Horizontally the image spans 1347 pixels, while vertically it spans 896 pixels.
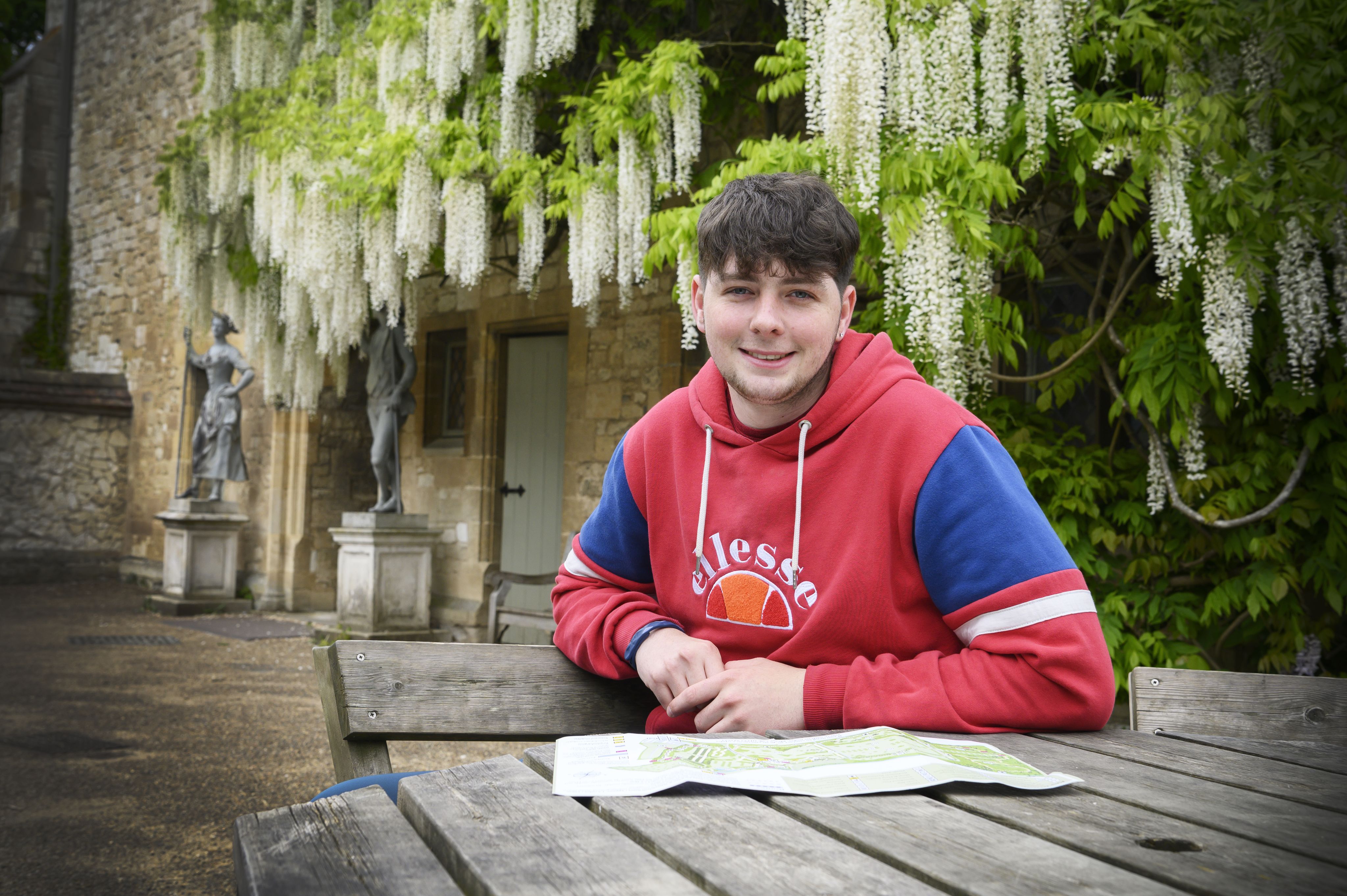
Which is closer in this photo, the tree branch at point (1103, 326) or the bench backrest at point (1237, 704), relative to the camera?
the bench backrest at point (1237, 704)

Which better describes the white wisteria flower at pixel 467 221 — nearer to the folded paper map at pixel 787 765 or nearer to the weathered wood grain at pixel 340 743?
the weathered wood grain at pixel 340 743

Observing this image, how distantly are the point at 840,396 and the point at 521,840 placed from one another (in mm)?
919

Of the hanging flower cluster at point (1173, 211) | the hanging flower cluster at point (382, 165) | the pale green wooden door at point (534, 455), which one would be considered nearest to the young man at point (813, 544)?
the hanging flower cluster at point (1173, 211)

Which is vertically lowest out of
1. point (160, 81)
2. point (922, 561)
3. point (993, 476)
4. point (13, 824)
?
point (13, 824)

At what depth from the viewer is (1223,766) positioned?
120 cm

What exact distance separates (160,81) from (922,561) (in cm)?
1359

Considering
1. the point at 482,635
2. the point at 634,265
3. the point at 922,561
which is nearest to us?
the point at 922,561

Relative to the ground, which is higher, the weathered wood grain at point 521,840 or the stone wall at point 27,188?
the stone wall at point 27,188

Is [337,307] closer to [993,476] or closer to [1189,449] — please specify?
[1189,449]

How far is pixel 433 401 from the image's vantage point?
30.0ft

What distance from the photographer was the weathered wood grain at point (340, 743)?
4.98 feet

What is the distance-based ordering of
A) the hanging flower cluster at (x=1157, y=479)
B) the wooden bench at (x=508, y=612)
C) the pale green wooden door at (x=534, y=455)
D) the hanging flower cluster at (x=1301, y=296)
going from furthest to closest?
the pale green wooden door at (x=534, y=455)
the wooden bench at (x=508, y=612)
the hanging flower cluster at (x=1157, y=479)
the hanging flower cluster at (x=1301, y=296)

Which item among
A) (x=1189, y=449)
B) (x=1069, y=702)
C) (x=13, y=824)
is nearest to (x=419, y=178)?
(x=13, y=824)

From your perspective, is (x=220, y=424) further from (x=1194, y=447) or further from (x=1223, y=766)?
(x=1223, y=766)
